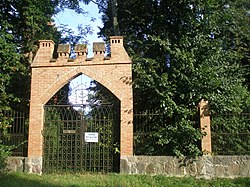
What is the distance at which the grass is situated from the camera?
8.83 meters

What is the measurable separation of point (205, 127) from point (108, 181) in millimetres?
3568

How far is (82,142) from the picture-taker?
1059 cm

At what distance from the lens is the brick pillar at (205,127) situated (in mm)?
10203

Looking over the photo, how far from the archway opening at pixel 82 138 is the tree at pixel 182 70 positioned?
1450 millimetres

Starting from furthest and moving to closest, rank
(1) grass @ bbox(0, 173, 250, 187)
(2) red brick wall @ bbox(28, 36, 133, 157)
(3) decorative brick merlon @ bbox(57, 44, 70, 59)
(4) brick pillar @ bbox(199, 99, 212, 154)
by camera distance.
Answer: (3) decorative brick merlon @ bbox(57, 44, 70, 59) → (2) red brick wall @ bbox(28, 36, 133, 157) → (4) brick pillar @ bbox(199, 99, 212, 154) → (1) grass @ bbox(0, 173, 250, 187)

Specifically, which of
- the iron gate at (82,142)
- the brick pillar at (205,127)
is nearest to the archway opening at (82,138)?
the iron gate at (82,142)

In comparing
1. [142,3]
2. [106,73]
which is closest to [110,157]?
[106,73]

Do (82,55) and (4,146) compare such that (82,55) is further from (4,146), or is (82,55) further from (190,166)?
(190,166)

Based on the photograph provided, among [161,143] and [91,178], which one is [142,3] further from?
[91,178]

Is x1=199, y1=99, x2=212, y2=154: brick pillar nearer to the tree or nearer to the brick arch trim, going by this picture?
the tree

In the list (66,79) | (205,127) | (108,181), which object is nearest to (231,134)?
(205,127)

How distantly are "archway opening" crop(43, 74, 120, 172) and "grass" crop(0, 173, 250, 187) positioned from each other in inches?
26.7

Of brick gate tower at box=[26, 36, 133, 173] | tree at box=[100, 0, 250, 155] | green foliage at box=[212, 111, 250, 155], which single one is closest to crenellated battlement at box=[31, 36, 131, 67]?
brick gate tower at box=[26, 36, 133, 173]

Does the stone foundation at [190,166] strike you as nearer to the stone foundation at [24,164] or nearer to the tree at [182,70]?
the tree at [182,70]
